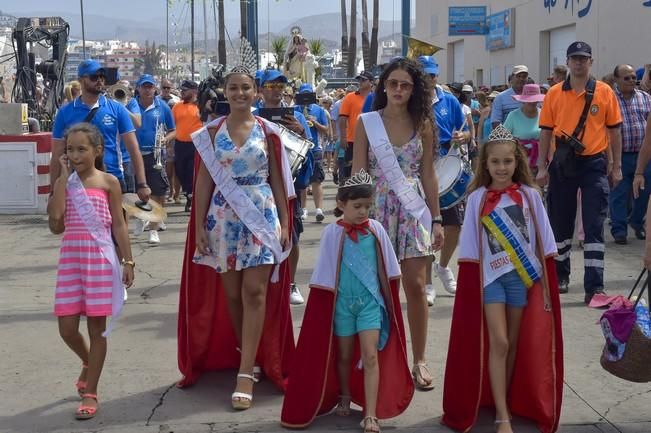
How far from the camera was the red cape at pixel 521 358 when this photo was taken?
17.3 feet

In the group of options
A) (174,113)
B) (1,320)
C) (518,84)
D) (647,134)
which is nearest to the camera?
(647,134)

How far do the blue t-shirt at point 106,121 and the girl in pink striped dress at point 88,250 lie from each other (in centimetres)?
238

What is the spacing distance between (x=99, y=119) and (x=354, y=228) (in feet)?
11.4

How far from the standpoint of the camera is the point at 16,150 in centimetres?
1499

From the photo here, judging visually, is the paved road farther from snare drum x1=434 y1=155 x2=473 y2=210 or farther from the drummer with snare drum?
snare drum x1=434 y1=155 x2=473 y2=210

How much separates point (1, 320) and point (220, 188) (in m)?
3.02

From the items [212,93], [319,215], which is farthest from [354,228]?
[319,215]

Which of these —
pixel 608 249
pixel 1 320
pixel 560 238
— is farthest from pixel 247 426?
pixel 608 249

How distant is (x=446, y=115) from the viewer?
804 centimetres

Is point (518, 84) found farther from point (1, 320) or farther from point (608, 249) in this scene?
point (1, 320)

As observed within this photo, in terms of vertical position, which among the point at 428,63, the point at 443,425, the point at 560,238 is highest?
the point at 428,63

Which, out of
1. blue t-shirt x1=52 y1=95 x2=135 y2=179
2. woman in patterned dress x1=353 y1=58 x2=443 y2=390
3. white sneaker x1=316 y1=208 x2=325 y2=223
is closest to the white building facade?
white sneaker x1=316 y1=208 x2=325 y2=223

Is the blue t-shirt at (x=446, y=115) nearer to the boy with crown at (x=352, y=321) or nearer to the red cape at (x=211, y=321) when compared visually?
the red cape at (x=211, y=321)

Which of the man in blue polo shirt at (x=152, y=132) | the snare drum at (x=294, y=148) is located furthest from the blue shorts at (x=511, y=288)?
the man in blue polo shirt at (x=152, y=132)
